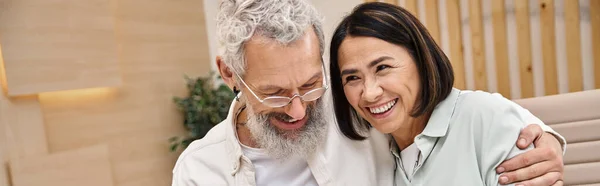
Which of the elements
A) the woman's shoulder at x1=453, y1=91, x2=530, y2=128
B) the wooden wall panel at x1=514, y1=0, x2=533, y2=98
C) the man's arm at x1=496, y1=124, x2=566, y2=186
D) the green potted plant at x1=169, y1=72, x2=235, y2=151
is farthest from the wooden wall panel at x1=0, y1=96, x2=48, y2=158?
the wooden wall panel at x1=514, y1=0, x2=533, y2=98

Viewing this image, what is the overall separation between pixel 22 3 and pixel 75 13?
0.29 meters

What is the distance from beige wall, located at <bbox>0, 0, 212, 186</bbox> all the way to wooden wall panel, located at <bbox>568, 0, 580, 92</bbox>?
256 centimetres

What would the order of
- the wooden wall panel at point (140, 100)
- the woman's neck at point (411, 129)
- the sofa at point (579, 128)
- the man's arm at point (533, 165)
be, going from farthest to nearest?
1. the wooden wall panel at point (140, 100)
2. the sofa at point (579, 128)
3. the woman's neck at point (411, 129)
4. the man's arm at point (533, 165)

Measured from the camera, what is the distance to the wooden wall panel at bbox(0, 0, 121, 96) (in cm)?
213

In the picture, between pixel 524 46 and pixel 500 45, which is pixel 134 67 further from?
pixel 524 46

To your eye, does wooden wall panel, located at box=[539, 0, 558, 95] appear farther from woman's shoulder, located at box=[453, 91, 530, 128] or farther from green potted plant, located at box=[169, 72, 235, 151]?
green potted plant, located at box=[169, 72, 235, 151]

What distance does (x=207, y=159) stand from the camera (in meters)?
1.47

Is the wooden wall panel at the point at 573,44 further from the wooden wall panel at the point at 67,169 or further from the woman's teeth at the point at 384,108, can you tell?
the wooden wall panel at the point at 67,169

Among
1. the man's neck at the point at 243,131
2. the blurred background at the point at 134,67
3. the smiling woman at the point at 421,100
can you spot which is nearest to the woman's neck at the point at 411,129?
the smiling woman at the point at 421,100

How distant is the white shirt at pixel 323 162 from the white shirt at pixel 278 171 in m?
0.05

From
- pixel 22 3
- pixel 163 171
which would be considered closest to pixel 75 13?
pixel 22 3

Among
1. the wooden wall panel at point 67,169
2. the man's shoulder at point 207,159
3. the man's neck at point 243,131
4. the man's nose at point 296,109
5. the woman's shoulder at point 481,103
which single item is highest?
the man's nose at point 296,109

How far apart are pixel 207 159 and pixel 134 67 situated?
1.65 meters

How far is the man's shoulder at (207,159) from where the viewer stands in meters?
1.45
